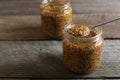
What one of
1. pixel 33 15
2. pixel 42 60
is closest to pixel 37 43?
pixel 42 60

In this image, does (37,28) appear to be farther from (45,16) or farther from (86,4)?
(86,4)

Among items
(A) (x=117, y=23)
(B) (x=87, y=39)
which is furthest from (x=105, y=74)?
(A) (x=117, y=23)

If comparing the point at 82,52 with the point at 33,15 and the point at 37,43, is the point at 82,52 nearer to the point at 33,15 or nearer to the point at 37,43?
the point at 37,43

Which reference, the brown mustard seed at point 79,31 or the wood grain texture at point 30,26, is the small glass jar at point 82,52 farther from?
the wood grain texture at point 30,26

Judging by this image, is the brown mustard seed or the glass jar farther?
the glass jar

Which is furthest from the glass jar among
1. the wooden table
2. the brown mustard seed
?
the brown mustard seed

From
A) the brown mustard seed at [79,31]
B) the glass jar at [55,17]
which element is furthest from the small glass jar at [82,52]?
the glass jar at [55,17]

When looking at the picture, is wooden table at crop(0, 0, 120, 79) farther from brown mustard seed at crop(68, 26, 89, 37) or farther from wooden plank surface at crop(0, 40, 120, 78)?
brown mustard seed at crop(68, 26, 89, 37)
